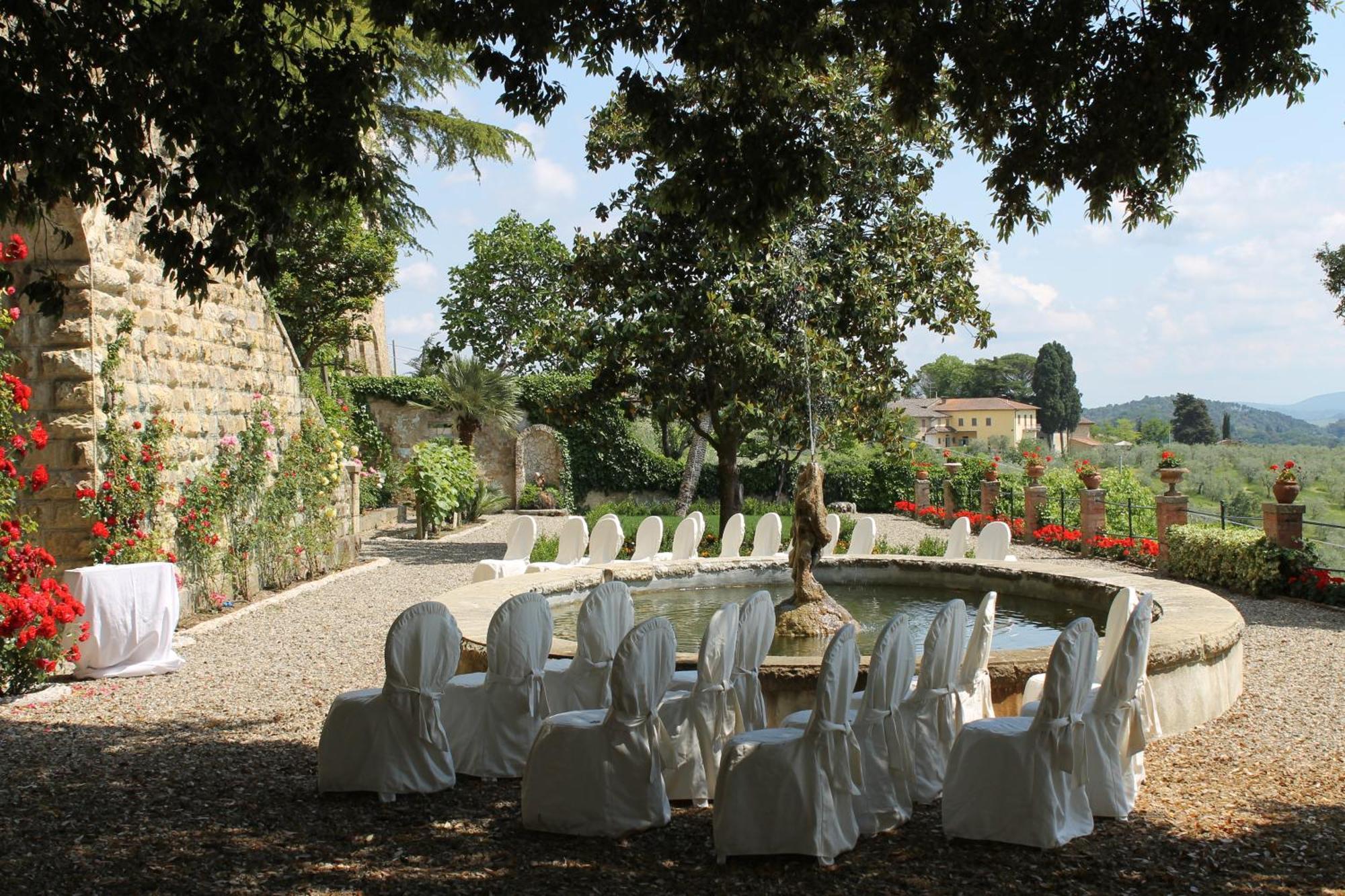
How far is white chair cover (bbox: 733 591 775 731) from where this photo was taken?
4.98 metres

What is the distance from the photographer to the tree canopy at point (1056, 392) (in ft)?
281

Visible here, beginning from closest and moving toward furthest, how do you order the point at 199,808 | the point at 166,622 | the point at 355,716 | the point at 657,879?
the point at 657,879 → the point at 199,808 → the point at 355,716 → the point at 166,622

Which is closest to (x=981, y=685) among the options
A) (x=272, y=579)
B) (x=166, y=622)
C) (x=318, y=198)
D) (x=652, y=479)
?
(x=318, y=198)

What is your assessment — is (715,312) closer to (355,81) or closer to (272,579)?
(272,579)

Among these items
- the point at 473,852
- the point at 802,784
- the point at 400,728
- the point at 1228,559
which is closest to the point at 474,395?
the point at 1228,559

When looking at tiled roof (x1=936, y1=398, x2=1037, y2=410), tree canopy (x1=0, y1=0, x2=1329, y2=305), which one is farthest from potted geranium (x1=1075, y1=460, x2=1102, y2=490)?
tiled roof (x1=936, y1=398, x2=1037, y2=410)

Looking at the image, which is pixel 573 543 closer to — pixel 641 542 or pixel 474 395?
pixel 641 542

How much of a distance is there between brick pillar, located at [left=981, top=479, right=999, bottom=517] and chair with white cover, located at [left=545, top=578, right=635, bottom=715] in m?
13.4

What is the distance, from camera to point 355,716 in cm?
486

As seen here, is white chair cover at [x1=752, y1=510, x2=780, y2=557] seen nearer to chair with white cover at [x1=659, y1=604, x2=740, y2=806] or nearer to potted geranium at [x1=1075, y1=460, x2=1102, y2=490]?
chair with white cover at [x1=659, y1=604, x2=740, y2=806]

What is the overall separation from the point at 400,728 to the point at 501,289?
36.4 meters

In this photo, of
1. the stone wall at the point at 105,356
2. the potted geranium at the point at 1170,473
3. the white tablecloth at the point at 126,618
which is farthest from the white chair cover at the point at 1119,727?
the potted geranium at the point at 1170,473

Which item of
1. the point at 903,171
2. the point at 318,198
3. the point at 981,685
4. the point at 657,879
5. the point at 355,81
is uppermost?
the point at 903,171

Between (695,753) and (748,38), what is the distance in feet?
10.7
